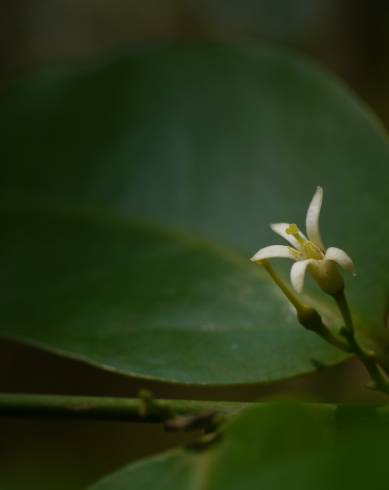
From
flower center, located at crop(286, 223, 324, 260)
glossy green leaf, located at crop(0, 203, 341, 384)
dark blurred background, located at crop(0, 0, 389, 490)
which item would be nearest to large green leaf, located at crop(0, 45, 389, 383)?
glossy green leaf, located at crop(0, 203, 341, 384)

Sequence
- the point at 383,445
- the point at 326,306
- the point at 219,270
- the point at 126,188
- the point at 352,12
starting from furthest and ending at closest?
the point at 352,12
the point at 126,188
the point at 219,270
the point at 326,306
the point at 383,445

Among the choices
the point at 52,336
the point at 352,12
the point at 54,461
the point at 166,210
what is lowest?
the point at 54,461

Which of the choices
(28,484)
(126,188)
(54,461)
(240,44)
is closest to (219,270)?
(126,188)

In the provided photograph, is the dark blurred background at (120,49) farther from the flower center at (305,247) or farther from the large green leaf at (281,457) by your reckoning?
the large green leaf at (281,457)

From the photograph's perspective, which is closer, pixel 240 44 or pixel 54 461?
pixel 240 44

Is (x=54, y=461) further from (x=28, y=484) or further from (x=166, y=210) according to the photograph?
(x=166, y=210)

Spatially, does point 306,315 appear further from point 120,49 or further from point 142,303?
point 120,49
